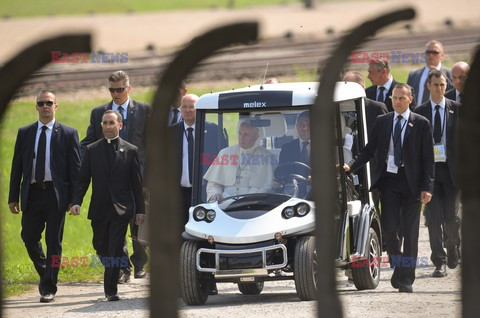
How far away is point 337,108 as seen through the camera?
1157cm

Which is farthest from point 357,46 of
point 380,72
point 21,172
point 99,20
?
point 99,20

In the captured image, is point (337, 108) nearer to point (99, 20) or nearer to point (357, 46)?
point (357, 46)

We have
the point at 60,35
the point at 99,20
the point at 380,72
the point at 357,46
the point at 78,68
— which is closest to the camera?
the point at 60,35

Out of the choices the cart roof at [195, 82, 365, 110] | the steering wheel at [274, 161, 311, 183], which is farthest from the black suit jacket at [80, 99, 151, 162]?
the steering wheel at [274, 161, 311, 183]

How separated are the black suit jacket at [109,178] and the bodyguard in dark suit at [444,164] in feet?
11.8

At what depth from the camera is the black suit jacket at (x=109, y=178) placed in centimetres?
1237

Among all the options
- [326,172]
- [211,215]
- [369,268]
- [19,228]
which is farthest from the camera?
[19,228]

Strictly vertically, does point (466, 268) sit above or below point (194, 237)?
below

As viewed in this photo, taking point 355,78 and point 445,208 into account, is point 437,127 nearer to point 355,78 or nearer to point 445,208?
point 445,208

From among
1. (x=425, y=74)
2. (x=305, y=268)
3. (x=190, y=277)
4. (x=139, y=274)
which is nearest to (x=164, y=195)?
(x=305, y=268)

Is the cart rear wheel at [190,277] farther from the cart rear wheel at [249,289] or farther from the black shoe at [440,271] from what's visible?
the black shoe at [440,271]

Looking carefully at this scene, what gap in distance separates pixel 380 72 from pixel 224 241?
4.64 meters

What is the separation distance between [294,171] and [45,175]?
2.87 m

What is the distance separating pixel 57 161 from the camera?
40.9 feet
